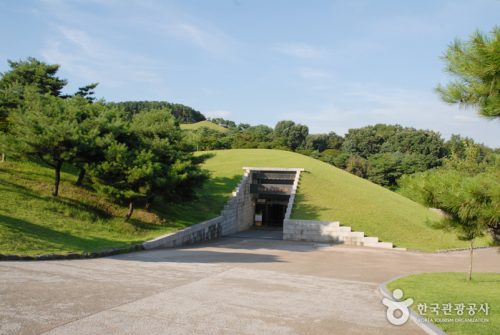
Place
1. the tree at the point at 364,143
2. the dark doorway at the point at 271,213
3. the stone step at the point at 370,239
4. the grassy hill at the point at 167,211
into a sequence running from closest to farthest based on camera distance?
1. the grassy hill at the point at 167,211
2. the stone step at the point at 370,239
3. the dark doorway at the point at 271,213
4. the tree at the point at 364,143

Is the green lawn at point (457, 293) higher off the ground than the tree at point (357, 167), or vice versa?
the tree at point (357, 167)

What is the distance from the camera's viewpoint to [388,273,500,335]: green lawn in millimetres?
6334

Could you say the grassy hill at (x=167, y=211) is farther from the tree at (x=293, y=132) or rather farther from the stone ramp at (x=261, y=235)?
the tree at (x=293, y=132)

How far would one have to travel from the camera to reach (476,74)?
4.85 m

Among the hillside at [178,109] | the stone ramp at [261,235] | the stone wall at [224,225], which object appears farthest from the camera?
the hillside at [178,109]

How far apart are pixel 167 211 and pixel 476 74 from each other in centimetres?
1834

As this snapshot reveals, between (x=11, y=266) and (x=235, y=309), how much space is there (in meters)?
6.11

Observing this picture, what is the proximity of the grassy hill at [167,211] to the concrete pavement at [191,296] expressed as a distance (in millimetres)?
2089

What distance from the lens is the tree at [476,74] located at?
456 cm

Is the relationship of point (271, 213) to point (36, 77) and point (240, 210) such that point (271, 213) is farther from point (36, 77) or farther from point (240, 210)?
point (36, 77)

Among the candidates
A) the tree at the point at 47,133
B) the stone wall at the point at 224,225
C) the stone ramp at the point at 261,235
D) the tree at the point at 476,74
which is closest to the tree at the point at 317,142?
the stone wall at the point at 224,225

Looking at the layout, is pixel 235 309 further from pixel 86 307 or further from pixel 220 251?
pixel 220 251

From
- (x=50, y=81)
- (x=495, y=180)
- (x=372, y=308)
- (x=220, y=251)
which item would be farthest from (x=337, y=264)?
(x=50, y=81)

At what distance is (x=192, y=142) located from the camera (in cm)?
1978
